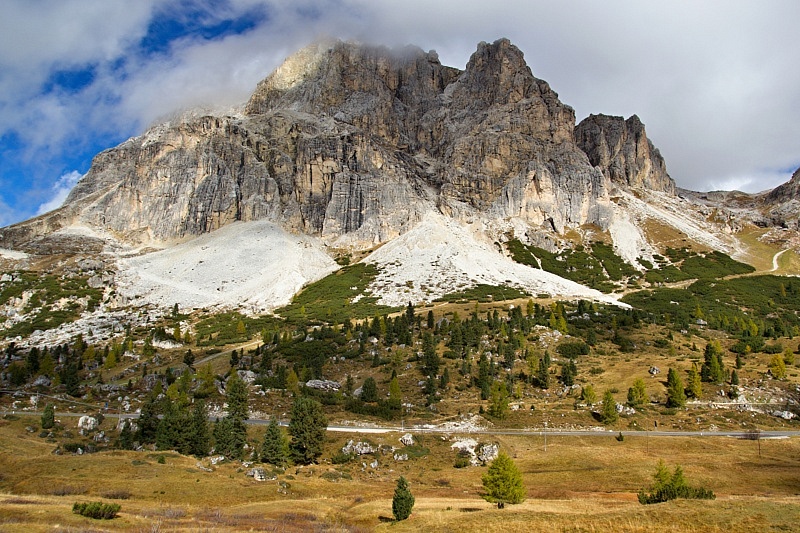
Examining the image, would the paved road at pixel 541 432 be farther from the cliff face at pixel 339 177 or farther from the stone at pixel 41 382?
the cliff face at pixel 339 177

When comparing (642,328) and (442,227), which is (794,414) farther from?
(442,227)

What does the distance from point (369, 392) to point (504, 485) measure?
3413 cm

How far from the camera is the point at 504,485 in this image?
32.2 meters

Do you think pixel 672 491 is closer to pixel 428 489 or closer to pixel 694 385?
pixel 428 489

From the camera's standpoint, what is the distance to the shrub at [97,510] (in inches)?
938

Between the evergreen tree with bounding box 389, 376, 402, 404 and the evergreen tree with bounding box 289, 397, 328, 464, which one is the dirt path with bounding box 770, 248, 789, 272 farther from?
the evergreen tree with bounding box 289, 397, 328, 464

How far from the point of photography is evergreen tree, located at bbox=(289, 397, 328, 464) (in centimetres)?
4699

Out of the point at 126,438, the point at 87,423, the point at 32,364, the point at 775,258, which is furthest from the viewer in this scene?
the point at 775,258

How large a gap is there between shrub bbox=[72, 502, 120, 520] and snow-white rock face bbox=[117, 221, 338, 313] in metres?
92.9

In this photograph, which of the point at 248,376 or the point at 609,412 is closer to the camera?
the point at 609,412

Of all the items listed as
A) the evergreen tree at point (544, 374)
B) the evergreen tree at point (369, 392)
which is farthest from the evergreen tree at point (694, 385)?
the evergreen tree at point (369, 392)

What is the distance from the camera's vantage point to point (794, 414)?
58.8 metres

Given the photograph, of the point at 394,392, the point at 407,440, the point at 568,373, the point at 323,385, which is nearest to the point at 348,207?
the point at 323,385

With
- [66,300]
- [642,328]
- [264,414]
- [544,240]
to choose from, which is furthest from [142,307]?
[544,240]
